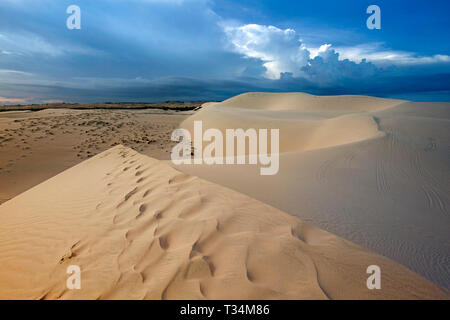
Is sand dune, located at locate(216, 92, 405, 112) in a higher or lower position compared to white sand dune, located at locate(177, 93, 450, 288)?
higher

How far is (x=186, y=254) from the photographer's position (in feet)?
6.88

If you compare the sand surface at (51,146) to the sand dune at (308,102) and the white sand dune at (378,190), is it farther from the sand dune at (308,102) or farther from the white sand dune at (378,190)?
the sand dune at (308,102)

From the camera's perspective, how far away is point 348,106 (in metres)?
33.9

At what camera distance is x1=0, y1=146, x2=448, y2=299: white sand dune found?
171 cm

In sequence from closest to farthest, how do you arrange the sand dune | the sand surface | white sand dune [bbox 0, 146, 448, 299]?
white sand dune [bbox 0, 146, 448, 299] < the sand surface < the sand dune

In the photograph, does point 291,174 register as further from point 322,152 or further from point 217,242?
point 217,242

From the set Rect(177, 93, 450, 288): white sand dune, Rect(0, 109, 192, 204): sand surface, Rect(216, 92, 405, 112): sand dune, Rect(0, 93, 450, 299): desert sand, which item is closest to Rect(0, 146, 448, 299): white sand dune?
Rect(0, 93, 450, 299): desert sand

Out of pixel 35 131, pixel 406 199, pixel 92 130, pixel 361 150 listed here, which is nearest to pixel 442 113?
pixel 361 150

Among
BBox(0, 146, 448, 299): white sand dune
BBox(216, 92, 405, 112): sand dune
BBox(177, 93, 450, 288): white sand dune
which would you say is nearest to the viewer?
BBox(0, 146, 448, 299): white sand dune

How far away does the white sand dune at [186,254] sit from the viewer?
171 centimetres

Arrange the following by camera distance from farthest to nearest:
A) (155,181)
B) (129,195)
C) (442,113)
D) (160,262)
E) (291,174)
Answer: (442,113) → (291,174) → (155,181) → (129,195) → (160,262)

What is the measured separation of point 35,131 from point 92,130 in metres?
2.72

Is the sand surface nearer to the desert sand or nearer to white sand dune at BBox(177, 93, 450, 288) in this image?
→ the desert sand

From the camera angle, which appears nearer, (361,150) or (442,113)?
(361,150)
